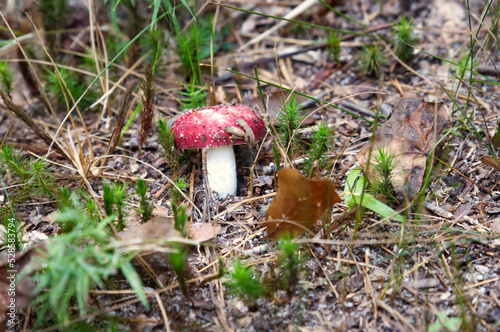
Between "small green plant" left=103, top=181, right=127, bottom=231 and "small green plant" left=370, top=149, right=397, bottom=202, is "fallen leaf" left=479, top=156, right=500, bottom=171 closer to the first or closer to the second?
"small green plant" left=370, top=149, right=397, bottom=202

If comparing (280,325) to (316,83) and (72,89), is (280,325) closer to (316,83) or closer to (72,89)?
(316,83)

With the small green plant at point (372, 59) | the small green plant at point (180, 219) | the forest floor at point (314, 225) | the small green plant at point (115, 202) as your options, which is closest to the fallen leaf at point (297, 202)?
the forest floor at point (314, 225)

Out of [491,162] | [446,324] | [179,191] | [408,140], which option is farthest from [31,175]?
[491,162]

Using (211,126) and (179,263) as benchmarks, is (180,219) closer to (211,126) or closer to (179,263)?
(179,263)

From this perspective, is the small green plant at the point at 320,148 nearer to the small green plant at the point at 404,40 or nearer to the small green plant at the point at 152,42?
the small green plant at the point at 404,40

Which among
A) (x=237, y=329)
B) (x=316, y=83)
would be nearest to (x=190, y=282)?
(x=237, y=329)

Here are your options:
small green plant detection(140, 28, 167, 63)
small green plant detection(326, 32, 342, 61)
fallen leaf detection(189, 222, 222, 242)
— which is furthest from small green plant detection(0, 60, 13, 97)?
small green plant detection(326, 32, 342, 61)
